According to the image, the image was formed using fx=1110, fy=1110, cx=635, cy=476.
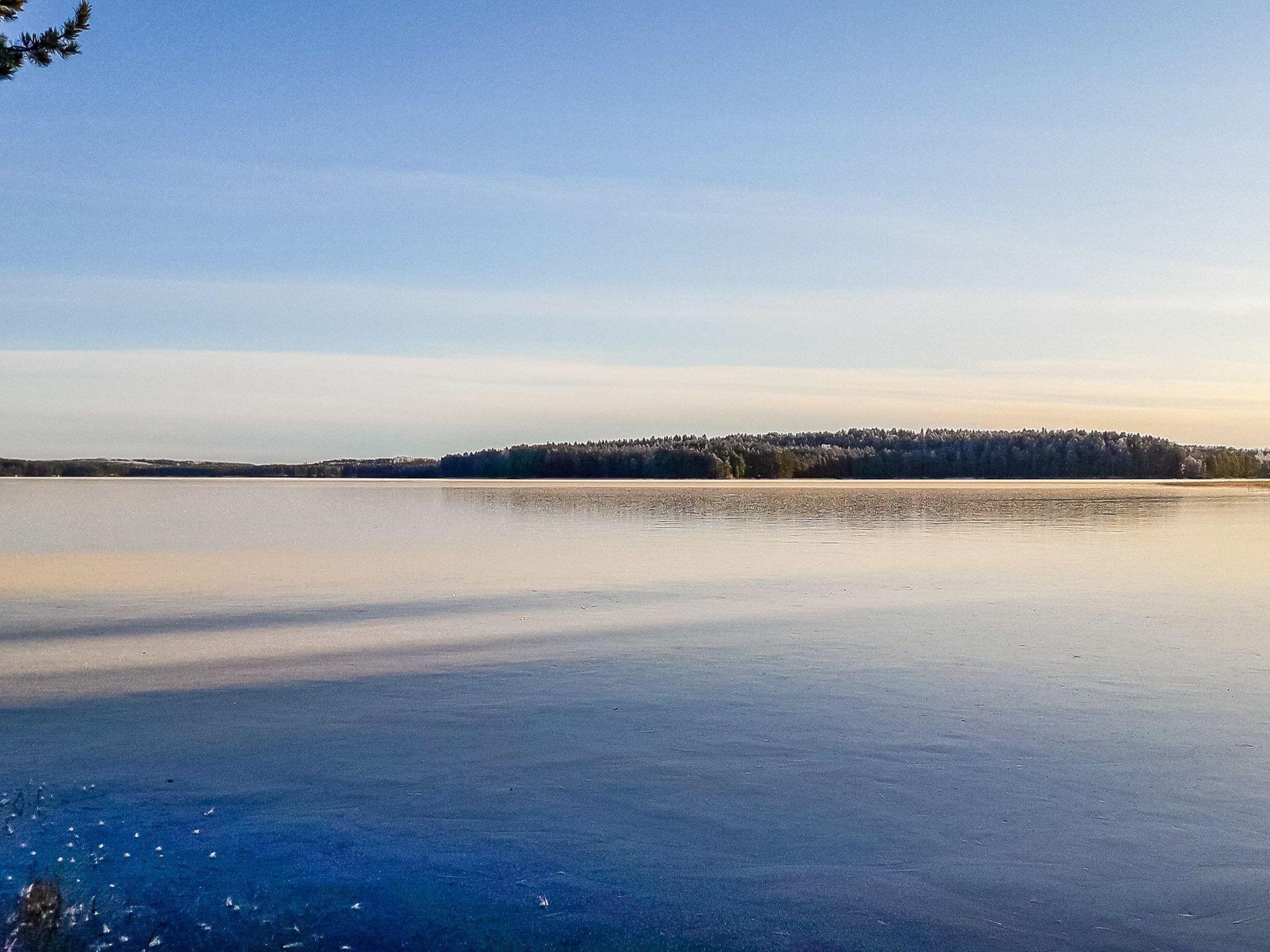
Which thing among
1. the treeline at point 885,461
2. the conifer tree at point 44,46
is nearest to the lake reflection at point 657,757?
the conifer tree at point 44,46

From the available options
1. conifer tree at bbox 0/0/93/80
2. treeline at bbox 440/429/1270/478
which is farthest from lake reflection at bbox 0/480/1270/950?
treeline at bbox 440/429/1270/478

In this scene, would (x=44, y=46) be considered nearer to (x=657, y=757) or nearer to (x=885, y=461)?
(x=657, y=757)

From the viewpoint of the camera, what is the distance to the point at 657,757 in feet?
17.0

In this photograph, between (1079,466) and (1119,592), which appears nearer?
(1119,592)

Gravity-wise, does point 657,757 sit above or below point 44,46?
below

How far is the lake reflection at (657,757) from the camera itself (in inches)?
141

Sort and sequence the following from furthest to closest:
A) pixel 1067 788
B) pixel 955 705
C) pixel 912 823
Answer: pixel 955 705
pixel 1067 788
pixel 912 823

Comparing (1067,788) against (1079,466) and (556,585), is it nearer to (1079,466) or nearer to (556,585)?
(556,585)

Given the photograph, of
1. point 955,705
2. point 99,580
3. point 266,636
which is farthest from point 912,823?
point 99,580

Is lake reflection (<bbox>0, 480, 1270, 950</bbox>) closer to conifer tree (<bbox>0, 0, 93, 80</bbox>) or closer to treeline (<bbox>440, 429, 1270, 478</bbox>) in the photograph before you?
conifer tree (<bbox>0, 0, 93, 80</bbox>)

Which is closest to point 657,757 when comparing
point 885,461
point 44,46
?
point 44,46

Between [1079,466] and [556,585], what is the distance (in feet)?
343

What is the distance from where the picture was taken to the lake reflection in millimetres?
Answer: 3584

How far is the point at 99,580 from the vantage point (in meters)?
12.2
